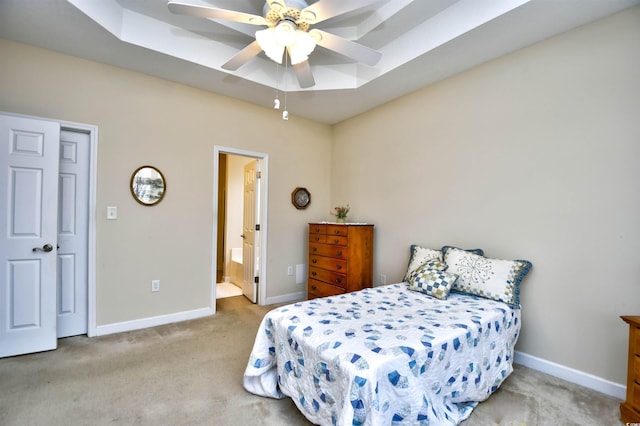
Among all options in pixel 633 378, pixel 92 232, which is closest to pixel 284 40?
pixel 92 232

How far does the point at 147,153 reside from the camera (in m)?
3.11

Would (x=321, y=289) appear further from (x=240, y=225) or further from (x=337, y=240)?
(x=240, y=225)

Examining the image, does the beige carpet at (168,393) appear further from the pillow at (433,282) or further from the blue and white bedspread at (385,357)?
the pillow at (433,282)

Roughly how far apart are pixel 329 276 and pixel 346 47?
97.6 inches

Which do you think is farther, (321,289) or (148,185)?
(321,289)

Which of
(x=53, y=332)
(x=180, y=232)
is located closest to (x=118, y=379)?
(x=53, y=332)

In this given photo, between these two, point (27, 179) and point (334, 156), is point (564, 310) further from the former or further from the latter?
point (27, 179)

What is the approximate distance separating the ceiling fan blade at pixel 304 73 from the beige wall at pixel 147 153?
1425mm

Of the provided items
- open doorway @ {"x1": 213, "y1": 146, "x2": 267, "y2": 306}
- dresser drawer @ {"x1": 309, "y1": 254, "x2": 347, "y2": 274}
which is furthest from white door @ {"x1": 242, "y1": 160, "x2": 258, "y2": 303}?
dresser drawer @ {"x1": 309, "y1": 254, "x2": 347, "y2": 274}

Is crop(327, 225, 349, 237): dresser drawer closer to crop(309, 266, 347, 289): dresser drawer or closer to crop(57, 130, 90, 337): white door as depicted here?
crop(309, 266, 347, 289): dresser drawer

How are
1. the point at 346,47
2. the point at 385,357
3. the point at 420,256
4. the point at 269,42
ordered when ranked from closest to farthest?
the point at 385,357 → the point at 269,42 → the point at 346,47 → the point at 420,256

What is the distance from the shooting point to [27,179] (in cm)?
246

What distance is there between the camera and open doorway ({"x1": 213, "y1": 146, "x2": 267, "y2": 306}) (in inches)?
154

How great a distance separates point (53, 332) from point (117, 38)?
Answer: 8.47ft
